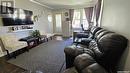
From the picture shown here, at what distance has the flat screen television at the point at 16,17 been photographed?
3725mm

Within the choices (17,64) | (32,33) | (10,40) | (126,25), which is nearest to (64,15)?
(32,33)

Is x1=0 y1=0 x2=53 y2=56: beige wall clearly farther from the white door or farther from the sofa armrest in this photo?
the sofa armrest

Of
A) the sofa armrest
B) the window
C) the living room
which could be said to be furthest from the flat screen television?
the window

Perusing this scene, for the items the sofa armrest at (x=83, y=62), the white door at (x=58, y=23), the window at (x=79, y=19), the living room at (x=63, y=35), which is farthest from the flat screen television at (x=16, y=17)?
the window at (x=79, y=19)

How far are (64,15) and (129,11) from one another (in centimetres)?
651

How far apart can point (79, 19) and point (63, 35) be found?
1803mm

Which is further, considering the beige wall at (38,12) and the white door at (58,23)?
the white door at (58,23)

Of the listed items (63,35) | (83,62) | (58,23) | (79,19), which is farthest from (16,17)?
(79,19)

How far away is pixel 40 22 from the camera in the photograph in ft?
20.9

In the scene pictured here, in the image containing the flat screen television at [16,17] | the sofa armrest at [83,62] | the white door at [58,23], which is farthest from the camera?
the white door at [58,23]

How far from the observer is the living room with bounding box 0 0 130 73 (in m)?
1.48

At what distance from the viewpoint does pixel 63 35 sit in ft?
26.2

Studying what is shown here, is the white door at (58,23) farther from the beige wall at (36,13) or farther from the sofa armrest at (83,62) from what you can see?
the sofa armrest at (83,62)

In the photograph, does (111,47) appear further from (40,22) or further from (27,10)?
(40,22)
